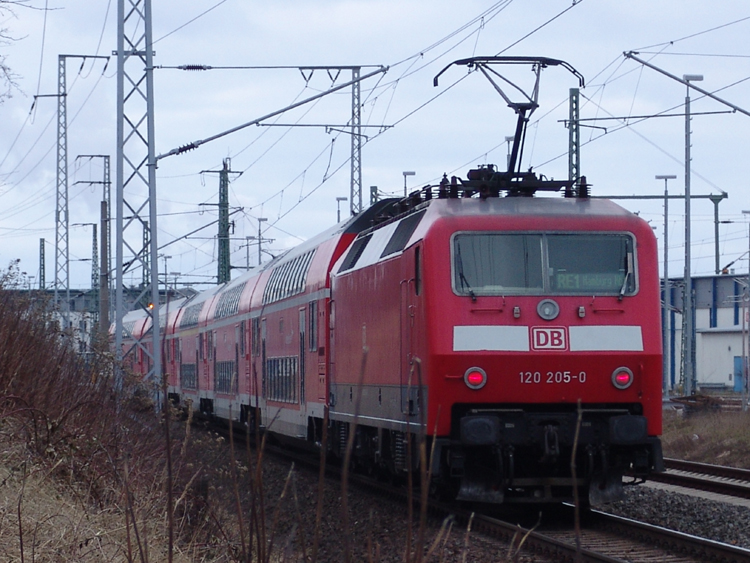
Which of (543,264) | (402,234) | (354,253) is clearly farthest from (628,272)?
(354,253)

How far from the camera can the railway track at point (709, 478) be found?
1433cm

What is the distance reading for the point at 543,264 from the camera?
34.5 ft

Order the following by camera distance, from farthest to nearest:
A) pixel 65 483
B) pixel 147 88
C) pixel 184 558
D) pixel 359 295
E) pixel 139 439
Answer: pixel 147 88 < pixel 359 295 < pixel 139 439 < pixel 65 483 < pixel 184 558

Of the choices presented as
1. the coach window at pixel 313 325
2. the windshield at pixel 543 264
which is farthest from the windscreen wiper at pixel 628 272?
the coach window at pixel 313 325

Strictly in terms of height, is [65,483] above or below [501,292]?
below

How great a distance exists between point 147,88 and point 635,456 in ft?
42.2

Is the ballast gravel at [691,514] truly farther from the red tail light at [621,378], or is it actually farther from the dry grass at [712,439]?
the dry grass at [712,439]

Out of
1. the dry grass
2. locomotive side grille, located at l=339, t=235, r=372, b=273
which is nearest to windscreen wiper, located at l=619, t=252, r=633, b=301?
locomotive side grille, located at l=339, t=235, r=372, b=273

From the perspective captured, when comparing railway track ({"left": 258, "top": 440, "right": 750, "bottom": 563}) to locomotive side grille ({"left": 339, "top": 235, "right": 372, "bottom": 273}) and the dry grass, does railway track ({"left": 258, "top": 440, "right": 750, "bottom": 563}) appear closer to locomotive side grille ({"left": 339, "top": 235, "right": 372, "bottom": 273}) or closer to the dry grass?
locomotive side grille ({"left": 339, "top": 235, "right": 372, "bottom": 273})

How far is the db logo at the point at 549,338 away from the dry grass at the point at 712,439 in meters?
10.2

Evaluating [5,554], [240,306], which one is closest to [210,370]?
[240,306]

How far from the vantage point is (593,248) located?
10.6m

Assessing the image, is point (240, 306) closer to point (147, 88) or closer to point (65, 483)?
point (147, 88)

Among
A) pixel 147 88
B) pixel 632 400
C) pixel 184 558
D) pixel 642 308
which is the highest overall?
pixel 147 88
